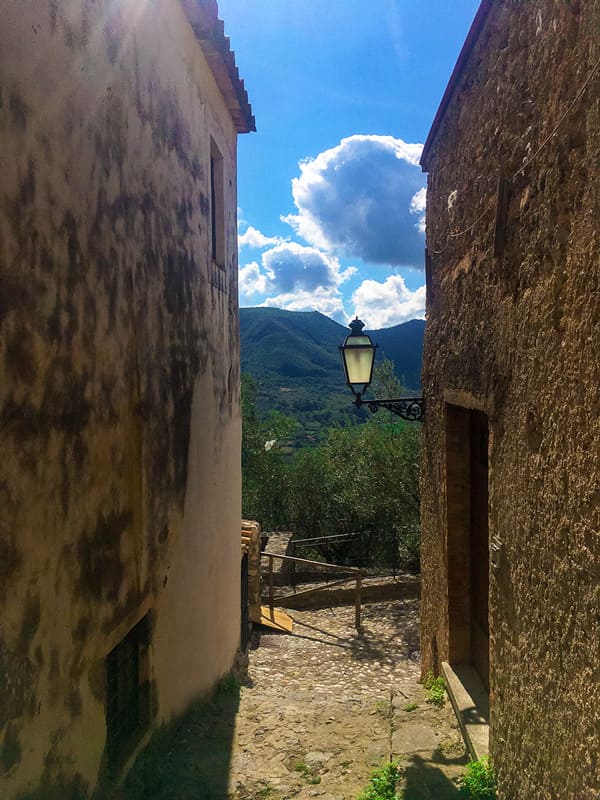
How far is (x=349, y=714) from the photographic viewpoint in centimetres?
535

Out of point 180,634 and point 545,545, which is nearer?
point 545,545

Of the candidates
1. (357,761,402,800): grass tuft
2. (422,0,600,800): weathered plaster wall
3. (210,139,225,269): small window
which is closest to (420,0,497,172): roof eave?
(422,0,600,800): weathered plaster wall

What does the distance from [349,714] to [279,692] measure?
1948mm

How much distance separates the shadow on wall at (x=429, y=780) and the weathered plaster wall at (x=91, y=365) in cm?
187

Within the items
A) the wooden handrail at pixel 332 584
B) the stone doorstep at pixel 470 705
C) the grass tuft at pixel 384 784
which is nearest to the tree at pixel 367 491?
the wooden handrail at pixel 332 584

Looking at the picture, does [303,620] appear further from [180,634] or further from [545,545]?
[545,545]

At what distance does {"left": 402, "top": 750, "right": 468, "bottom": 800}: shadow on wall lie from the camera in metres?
3.40

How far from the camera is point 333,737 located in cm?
475

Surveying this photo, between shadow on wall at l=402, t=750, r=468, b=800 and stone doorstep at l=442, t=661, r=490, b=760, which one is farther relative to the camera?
stone doorstep at l=442, t=661, r=490, b=760

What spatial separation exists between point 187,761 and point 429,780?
186 centimetres

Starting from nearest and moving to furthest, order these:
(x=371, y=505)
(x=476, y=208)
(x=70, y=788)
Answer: (x=70, y=788) → (x=476, y=208) → (x=371, y=505)

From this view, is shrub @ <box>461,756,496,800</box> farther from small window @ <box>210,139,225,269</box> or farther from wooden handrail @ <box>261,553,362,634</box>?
wooden handrail @ <box>261,553,362,634</box>

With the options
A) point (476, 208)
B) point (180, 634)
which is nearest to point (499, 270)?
point (476, 208)

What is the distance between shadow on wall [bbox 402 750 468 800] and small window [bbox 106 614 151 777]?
1783 mm
